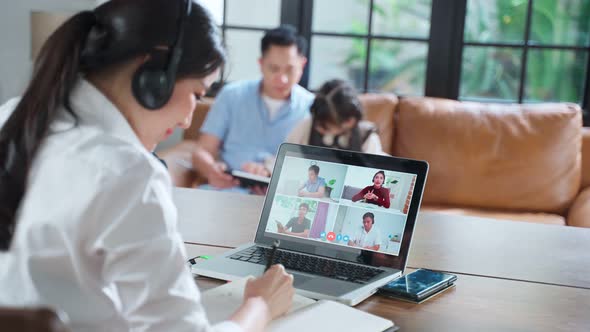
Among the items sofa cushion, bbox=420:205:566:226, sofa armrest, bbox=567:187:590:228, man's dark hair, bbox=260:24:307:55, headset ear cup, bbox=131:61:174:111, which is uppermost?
man's dark hair, bbox=260:24:307:55

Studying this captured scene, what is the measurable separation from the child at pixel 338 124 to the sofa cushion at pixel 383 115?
1.44ft

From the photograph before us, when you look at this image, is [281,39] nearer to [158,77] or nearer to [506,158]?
[506,158]

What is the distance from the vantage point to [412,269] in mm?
1490

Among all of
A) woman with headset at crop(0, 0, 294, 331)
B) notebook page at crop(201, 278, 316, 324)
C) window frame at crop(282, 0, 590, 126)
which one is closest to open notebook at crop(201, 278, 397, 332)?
notebook page at crop(201, 278, 316, 324)

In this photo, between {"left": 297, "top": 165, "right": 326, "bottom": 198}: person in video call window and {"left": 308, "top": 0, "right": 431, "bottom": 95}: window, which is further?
{"left": 308, "top": 0, "right": 431, "bottom": 95}: window

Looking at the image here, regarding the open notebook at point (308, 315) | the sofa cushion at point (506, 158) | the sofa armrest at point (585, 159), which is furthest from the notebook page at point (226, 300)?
the sofa armrest at point (585, 159)

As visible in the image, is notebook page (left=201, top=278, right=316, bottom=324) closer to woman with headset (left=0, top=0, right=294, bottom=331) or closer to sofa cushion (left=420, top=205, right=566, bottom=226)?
woman with headset (left=0, top=0, right=294, bottom=331)

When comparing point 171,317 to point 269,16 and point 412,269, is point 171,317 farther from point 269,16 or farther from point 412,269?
point 269,16

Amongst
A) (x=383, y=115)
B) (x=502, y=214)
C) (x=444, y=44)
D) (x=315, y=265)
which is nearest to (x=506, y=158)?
(x=502, y=214)

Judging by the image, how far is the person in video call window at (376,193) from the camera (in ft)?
4.77

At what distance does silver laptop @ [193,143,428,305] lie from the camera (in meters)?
1.40

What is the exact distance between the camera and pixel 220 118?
3389 millimetres

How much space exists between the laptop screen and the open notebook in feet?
0.73

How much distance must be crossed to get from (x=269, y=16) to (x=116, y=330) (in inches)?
124
